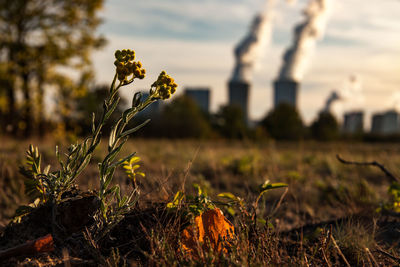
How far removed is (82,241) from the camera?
6.64 feet

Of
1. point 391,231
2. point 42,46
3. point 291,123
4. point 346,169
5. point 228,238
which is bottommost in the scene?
point 291,123

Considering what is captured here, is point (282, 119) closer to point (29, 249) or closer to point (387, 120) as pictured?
point (29, 249)

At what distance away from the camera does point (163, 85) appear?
76.7 inches

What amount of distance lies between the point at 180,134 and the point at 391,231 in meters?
31.1

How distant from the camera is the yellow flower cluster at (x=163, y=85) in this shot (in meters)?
1.94

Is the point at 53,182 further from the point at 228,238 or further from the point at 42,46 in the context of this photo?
the point at 42,46

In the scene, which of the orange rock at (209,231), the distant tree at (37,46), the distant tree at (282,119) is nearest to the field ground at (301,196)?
the orange rock at (209,231)

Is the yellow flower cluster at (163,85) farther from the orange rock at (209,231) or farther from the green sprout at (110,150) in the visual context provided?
the orange rock at (209,231)

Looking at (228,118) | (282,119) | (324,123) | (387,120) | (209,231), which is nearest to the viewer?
(209,231)

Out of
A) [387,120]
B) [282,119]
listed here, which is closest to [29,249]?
[282,119]

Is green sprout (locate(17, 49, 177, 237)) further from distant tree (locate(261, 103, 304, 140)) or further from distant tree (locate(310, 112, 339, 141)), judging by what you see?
distant tree (locate(310, 112, 339, 141))

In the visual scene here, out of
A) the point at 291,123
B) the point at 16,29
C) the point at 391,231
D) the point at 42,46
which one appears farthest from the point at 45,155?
the point at 291,123

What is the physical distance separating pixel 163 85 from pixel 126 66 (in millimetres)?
220

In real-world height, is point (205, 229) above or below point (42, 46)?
below
